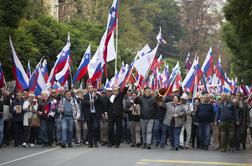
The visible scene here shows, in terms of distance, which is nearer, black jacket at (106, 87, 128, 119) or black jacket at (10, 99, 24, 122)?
black jacket at (106, 87, 128, 119)

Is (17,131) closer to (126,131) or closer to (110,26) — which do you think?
(126,131)

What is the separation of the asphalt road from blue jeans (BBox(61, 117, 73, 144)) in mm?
544

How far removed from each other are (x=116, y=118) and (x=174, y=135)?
179 centimetres

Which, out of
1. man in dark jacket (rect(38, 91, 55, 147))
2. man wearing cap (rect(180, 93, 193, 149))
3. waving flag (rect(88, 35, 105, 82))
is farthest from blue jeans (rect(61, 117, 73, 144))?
man wearing cap (rect(180, 93, 193, 149))

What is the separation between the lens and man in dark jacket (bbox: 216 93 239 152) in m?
21.7

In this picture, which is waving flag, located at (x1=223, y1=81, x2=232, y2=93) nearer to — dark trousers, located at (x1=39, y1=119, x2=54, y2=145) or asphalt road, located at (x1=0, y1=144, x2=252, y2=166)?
asphalt road, located at (x1=0, y1=144, x2=252, y2=166)

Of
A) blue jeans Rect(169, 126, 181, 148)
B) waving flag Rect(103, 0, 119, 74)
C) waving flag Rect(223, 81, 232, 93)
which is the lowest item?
blue jeans Rect(169, 126, 181, 148)

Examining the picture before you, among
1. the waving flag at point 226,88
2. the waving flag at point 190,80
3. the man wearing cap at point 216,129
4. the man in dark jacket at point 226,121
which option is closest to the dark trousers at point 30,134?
the man wearing cap at point 216,129

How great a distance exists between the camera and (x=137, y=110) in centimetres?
2262

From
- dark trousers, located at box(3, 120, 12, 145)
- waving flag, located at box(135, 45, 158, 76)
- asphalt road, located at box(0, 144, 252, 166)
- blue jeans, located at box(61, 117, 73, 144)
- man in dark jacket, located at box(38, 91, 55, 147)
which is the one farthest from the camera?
waving flag, located at box(135, 45, 158, 76)

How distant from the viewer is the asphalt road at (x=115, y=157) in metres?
16.6

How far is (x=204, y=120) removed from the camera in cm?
2223

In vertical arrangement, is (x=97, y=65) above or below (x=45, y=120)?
above

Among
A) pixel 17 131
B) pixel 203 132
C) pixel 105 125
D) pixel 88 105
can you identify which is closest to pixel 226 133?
A: pixel 203 132
